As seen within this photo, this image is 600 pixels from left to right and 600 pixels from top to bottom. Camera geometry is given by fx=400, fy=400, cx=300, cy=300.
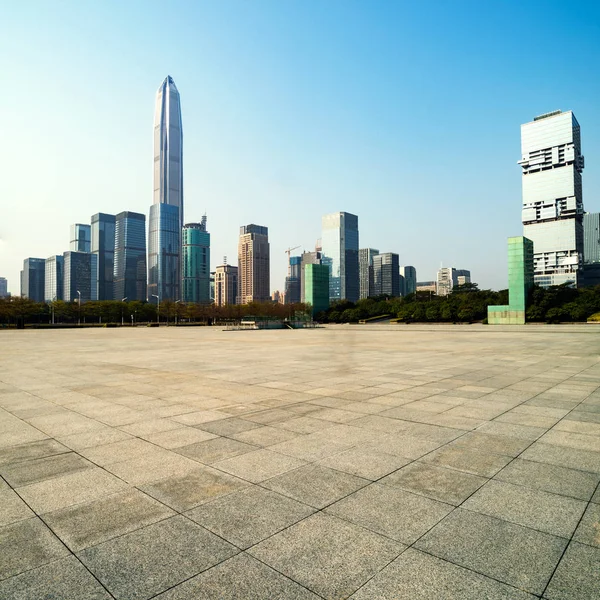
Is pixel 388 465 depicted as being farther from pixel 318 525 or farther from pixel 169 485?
pixel 169 485

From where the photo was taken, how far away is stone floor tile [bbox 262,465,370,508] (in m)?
4.45

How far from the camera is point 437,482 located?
4848 mm

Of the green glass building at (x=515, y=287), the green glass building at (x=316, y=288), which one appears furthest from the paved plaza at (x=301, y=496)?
the green glass building at (x=316, y=288)

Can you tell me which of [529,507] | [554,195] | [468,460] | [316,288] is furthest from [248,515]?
[554,195]

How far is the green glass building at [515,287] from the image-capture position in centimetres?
6444

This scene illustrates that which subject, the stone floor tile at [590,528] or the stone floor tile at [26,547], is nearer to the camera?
the stone floor tile at [26,547]

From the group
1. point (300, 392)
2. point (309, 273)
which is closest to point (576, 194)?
point (309, 273)

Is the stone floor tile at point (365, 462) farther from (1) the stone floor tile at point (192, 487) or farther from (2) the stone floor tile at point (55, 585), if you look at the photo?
(2) the stone floor tile at point (55, 585)

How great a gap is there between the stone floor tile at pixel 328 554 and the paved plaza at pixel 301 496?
2 centimetres

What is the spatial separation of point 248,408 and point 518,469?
17.3ft

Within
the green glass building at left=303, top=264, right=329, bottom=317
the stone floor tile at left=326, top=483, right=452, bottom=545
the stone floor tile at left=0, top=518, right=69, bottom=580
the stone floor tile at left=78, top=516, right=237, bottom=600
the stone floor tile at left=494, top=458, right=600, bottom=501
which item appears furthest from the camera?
the green glass building at left=303, top=264, right=329, bottom=317

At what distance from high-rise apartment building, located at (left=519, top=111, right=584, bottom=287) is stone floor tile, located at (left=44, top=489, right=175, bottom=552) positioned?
199 m

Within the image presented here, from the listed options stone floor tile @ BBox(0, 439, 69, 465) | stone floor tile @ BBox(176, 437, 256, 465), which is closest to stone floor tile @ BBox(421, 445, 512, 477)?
stone floor tile @ BBox(176, 437, 256, 465)

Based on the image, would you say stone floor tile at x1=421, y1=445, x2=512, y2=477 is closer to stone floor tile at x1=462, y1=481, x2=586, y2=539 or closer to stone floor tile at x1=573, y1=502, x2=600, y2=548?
stone floor tile at x1=462, y1=481, x2=586, y2=539
